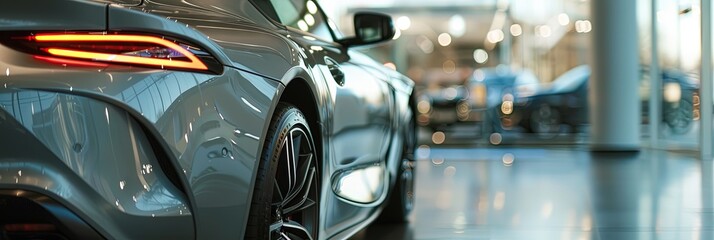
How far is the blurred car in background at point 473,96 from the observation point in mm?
19297

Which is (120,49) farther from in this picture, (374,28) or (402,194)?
(402,194)

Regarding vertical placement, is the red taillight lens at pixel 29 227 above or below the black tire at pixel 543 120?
below

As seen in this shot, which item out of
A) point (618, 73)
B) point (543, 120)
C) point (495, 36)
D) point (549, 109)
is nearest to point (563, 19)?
point (495, 36)

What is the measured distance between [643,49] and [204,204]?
13.3 meters

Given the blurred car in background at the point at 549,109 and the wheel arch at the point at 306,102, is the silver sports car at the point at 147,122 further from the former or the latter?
the blurred car in background at the point at 549,109

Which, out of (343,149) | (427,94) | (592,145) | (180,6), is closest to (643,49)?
(592,145)

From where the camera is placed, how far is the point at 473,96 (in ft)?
64.8

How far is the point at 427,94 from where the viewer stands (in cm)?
2162

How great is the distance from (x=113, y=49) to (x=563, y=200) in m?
4.95

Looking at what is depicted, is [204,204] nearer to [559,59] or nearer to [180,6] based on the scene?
[180,6]

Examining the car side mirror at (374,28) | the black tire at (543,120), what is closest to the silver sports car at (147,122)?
the car side mirror at (374,28)

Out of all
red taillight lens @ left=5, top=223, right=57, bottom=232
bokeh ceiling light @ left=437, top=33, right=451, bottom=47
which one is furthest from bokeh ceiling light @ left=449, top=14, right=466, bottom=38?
red taillight lens @ left=5, top=223, right=57, bottom=232

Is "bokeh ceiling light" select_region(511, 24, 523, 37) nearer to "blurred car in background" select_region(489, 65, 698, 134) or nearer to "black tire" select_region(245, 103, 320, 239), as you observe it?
"blurred car in background" select_region(489, 65, 698, 134)

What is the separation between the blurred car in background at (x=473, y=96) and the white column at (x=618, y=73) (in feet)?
16.9
